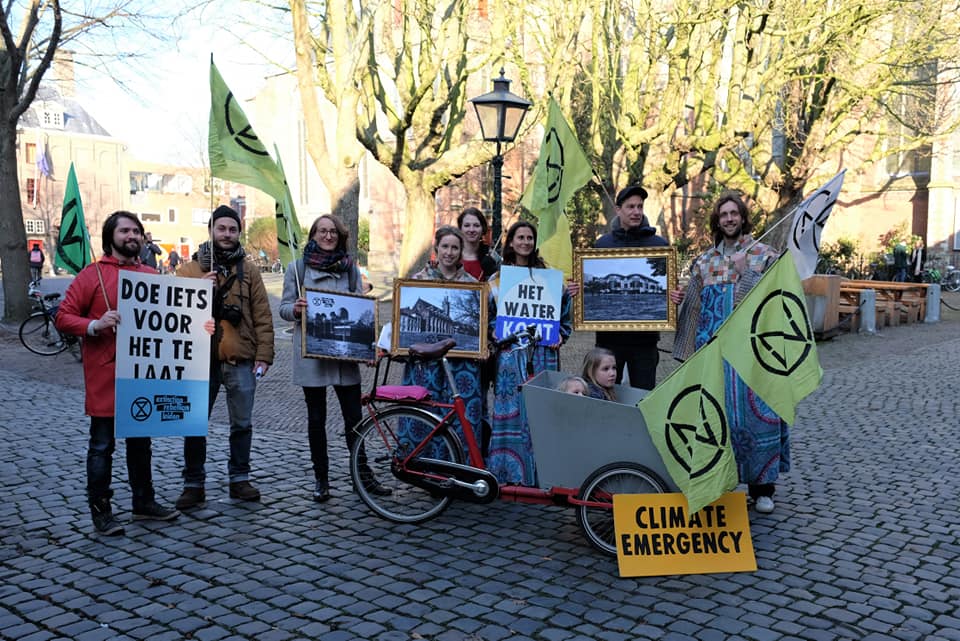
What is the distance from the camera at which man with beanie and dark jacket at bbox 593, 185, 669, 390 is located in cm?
574

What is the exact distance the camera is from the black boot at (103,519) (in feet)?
16.6

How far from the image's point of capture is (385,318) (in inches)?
712

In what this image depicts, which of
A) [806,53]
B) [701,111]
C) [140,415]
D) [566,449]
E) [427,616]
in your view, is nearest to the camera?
[427,616]

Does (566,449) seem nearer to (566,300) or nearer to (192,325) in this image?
(566,300)

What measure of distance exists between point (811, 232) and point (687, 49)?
11243mm

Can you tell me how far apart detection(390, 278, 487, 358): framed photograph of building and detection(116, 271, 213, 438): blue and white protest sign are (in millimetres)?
1211

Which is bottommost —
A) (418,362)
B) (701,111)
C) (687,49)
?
(418,362)

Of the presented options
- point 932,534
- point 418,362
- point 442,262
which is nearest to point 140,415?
point 418,362

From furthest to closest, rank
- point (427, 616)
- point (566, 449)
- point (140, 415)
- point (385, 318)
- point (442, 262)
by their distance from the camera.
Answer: point (385, 318)
point (442, 262)
point (140, 415)
point (566, 449)
point (427, 616)

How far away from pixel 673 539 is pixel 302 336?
2608 millimetres

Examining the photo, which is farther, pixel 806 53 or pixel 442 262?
pixel 806 53

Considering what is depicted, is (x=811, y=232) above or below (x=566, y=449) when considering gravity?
above

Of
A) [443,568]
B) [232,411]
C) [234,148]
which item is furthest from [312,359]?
[443,568]

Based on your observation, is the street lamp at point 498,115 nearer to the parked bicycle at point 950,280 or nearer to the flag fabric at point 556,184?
the flag fabric at point 556,184
